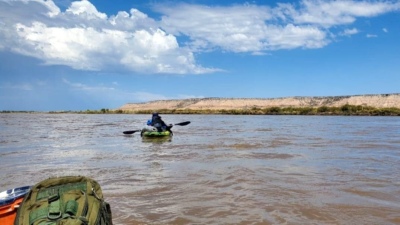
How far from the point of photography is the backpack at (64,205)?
346 centimetres

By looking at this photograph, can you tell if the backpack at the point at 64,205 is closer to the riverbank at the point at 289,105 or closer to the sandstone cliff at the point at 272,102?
the riverbank at the point at 289,105

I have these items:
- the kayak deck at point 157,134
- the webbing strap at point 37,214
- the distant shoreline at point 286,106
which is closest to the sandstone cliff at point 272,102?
the distant shoreline at point 286,106

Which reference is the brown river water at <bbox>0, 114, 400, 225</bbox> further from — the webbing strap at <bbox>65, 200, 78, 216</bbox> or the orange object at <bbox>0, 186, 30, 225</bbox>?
the webbing strap at <bbox>65, 200, 78, 216</bbox>

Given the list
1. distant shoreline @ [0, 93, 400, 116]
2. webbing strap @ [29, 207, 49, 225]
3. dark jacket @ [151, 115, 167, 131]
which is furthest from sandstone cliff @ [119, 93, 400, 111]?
webbing strap @ [29, 207, 49, 225]

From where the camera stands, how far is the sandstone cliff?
99.8 metres

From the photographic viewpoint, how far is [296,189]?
8609mm

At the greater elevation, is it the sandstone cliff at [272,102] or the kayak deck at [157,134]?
the sandstone cliff at [272,102]

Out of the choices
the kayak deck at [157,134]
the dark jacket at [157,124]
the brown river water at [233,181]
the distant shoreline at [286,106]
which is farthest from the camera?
the distant shoreline at [286,106]

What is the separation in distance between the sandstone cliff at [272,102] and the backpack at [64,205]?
324ft

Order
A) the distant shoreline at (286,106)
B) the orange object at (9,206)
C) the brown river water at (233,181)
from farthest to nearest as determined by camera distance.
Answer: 1. the distant shoreline at (286,106)
2. the brown river water at (233,181)
3. the orange object at (9,206)

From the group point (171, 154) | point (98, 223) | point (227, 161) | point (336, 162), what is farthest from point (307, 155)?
point (98, 223)

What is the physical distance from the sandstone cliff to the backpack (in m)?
98.6

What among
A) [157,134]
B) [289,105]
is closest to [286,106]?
[289,105]

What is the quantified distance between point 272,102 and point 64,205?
120 m
